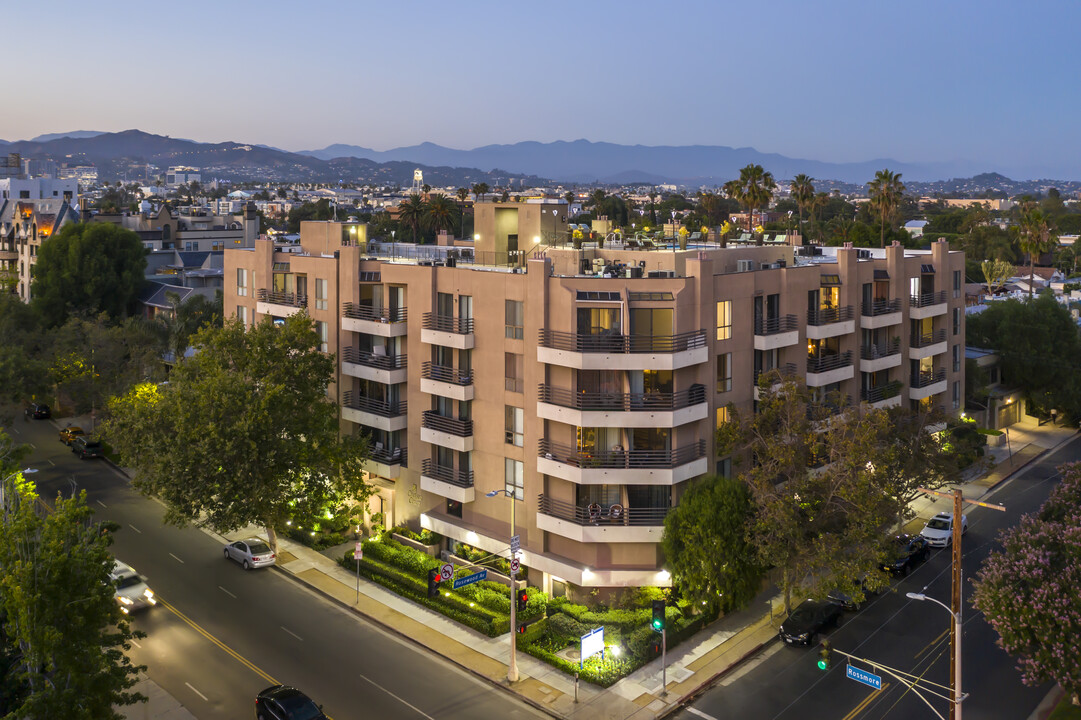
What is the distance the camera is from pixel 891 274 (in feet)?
184

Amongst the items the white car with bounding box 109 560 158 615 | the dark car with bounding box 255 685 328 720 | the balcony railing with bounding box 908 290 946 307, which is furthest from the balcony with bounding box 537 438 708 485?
the balcony railing with bounding box 908 290 946 307

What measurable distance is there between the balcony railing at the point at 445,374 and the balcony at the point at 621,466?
6.58 meters

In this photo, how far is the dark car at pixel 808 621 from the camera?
127ft

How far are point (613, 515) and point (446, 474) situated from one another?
10341 mm

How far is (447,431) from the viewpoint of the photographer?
46.4 metres

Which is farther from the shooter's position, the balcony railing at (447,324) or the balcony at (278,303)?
the balcony at (278,303)

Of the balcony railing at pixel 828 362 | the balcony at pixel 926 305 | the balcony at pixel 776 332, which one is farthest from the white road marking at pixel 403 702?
the balcony at pixel 926 305

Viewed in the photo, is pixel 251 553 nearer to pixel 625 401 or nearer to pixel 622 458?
pixel 622 458

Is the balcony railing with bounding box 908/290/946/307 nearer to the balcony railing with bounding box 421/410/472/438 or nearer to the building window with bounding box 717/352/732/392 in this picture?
the building window with bounding box 717/352/732/392

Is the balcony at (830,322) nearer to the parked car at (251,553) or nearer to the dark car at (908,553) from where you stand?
the dark car at (908,553)

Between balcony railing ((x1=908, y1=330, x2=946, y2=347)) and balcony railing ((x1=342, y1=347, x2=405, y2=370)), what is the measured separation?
33.3 meters

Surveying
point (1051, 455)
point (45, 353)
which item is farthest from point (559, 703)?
point (45, 353)

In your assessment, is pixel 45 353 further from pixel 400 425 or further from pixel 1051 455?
pixel 1051 455

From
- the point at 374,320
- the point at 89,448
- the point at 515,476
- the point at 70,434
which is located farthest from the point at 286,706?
the point at 70,434
